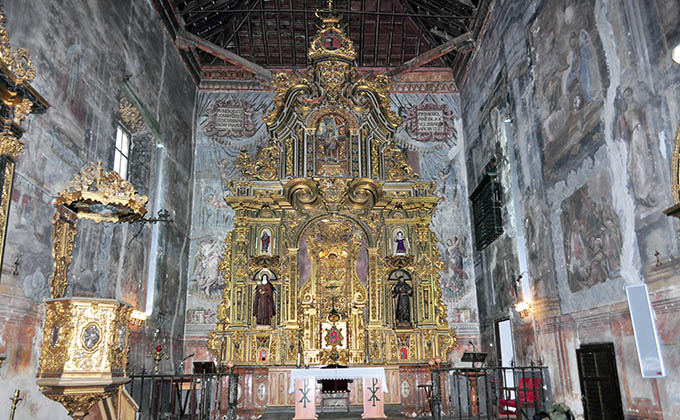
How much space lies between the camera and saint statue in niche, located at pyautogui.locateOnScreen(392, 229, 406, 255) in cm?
1407

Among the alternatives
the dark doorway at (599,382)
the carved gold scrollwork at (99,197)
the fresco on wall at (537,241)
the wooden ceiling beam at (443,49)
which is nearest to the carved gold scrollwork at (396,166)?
the wooden ceiling beam at (443,49)

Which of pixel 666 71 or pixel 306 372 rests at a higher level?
pixel 666 71

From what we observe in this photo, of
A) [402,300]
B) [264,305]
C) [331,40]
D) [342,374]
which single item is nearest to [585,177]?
[342,374]

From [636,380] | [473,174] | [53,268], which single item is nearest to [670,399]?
[636,380]

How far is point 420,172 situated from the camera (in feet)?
50.5

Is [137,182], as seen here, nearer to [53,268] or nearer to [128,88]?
[128,88]

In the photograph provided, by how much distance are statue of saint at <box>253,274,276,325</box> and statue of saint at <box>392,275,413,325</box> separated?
10.3 ft

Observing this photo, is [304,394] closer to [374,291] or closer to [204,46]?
[374,291]

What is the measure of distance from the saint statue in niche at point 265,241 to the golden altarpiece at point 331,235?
37 mm

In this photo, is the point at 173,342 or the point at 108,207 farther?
the point at 173,342

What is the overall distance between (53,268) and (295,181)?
7079 mm

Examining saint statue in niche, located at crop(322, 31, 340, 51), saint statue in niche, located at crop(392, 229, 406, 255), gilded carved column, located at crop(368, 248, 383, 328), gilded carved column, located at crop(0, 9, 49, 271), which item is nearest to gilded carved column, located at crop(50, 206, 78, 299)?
gilded carved column, located at crop(0, 9, 49, 271)

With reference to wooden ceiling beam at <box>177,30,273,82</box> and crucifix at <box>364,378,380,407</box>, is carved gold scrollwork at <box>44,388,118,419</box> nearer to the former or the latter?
crucifix at <box>364,378,380,407</box>

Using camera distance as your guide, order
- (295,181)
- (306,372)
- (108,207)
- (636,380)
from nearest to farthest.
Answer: (636,380) → (108,207) → (306,372) → (295,181)
